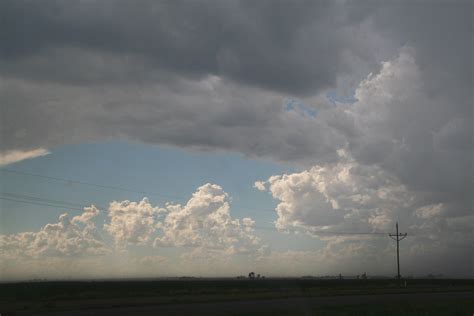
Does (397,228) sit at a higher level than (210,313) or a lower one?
higher

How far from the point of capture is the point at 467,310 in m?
36.0

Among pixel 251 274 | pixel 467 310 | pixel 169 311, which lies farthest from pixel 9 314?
pixel 251 274

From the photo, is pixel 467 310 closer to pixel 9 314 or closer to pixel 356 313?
A: pixel 356 313

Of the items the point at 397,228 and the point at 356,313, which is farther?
the point at 397,228

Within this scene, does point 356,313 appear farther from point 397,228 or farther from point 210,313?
point 397,228

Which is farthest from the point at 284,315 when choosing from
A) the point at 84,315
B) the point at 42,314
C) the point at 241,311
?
the point at 42,314

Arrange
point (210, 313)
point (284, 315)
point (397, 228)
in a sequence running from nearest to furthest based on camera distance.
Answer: point (284, 315) < point (210, 313) < point (397, 228)

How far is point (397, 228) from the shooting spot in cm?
10650

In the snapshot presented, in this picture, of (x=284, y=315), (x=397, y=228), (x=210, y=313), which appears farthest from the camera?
(x=397, y=228)

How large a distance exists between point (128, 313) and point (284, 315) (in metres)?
11.8

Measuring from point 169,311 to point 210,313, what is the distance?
3830 millimetres

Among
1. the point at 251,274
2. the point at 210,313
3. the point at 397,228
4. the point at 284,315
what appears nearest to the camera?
the point at 284,315

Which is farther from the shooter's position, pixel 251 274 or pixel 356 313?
pixel 251 274

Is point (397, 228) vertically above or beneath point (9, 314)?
above
